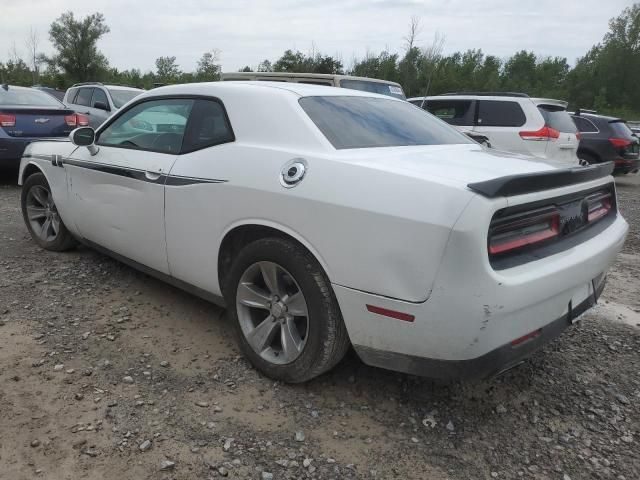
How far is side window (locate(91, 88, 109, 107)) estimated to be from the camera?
1073cm

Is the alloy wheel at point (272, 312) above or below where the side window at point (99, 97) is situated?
below

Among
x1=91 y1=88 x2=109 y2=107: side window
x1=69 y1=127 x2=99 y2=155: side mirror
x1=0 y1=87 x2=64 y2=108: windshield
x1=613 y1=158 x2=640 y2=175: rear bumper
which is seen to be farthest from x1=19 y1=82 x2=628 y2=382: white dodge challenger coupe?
x1=613 y1=158 x2=640 y2=175: rear bumper

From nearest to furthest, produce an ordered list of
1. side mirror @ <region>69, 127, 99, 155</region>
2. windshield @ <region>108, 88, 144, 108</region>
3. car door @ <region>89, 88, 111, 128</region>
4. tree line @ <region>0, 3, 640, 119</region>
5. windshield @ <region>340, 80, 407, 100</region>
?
side mirror @ <region>69, 127, 99, 155</region> → windshield @ <region>340, 80, 407, 100</region> → car door @ <region>89, 88, 111, 128</region> → windshield @ <region>108, 88, 144, 108</region> → tree line @ <region>0, 3, 640, 119</region>

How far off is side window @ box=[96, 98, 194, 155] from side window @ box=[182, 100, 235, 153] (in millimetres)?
71

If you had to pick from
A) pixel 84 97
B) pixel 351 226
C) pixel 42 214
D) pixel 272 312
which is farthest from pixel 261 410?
pixel 84 97

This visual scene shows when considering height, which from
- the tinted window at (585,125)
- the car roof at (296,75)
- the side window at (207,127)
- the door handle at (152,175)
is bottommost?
the tinted window at (585,125)

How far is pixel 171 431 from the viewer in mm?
2387

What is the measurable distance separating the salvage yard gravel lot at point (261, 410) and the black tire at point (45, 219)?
1.03 metres

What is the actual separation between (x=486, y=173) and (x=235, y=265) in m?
1.35

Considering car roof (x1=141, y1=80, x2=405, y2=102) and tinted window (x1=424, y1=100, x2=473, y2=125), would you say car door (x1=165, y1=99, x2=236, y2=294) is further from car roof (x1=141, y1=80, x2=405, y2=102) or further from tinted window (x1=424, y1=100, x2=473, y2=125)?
tinted window (x1=424, y1=100, x2=473, y2=125)

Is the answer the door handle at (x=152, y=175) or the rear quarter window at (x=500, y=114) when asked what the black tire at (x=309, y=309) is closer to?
→ the door handle at (x=152, y=175)

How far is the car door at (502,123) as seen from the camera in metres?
8.73

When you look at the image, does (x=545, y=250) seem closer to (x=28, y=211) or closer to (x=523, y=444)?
(x=523, y=444)

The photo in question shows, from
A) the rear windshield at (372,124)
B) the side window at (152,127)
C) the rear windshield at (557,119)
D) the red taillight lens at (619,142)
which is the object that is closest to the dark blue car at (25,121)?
the side window at (152,127)
